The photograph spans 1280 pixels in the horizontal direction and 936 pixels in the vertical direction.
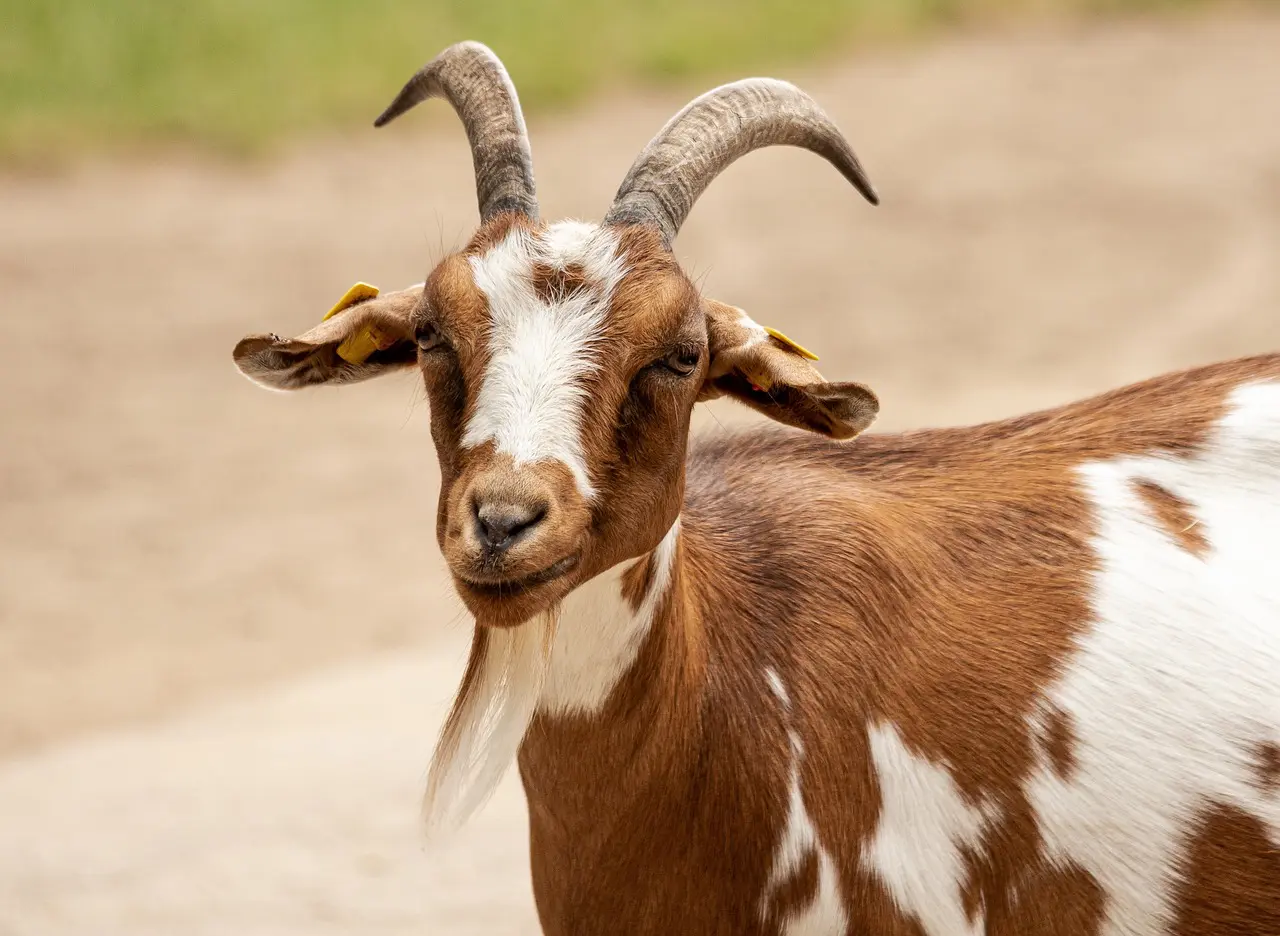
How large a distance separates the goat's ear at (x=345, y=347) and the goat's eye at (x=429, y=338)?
0.17 meters

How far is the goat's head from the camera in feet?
10.7

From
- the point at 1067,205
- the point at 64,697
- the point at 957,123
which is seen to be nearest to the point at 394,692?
the point at 64,697

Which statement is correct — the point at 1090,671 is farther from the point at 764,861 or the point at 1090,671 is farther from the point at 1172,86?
the point at 1172,86

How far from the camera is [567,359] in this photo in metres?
3.38

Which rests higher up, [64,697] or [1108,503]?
[1108,503]

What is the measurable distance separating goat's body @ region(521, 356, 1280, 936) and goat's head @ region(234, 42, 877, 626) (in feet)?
1.26

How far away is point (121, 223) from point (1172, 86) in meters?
9.95

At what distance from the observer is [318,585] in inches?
380

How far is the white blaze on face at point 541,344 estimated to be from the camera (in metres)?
3.29

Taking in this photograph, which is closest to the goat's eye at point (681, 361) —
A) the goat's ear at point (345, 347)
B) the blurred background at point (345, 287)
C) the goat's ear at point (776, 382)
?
the goat's ear at point (776, 382)

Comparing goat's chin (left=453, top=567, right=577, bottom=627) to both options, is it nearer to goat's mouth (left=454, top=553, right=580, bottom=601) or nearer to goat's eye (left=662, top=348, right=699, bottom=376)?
goat's mouth (left=454, top=553, right=580, bottom=601)

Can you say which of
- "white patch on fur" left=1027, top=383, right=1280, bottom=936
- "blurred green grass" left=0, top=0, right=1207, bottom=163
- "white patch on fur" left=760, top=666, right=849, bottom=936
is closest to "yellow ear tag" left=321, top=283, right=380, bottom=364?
"white patch on fur" left=760, top=666, right=849, bottom=936

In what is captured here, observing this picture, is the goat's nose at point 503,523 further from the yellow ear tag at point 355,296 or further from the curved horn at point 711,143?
the yellow ear tag at point 355,296

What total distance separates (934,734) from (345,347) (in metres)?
1.63
